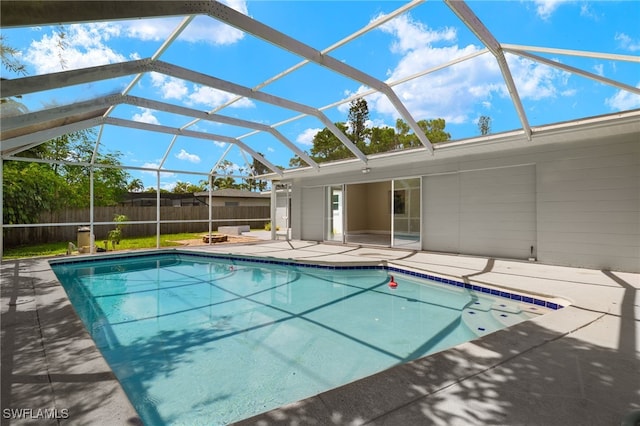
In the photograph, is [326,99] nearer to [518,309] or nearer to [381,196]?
[518,309]

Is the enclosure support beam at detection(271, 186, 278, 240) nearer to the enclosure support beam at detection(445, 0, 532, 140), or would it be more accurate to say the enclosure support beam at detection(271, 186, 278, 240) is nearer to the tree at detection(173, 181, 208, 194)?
the enclosure support beam at detection(445, 0, 532, 140)

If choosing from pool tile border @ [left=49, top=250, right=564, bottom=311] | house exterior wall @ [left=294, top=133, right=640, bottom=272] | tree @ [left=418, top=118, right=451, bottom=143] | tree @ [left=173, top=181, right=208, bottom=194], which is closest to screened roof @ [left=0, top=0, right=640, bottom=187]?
house exterior wall @ [left=294, top=133, right=640, bottom=272]

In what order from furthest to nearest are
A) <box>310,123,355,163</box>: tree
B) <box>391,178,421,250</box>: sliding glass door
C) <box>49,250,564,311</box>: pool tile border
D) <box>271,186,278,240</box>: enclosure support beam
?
1. <box>310,123,355,163</box>: tree
2. <box>271,186,278,240</box>: enclosure support beam
3. <box>391,178,421,250</box>: sliding glass door
4. <box>49,250,564,311</box>: pool tile border

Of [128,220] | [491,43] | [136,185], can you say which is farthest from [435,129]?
[136,185]

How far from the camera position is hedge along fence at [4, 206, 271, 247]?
12305mm

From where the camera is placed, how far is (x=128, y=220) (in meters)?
15.6

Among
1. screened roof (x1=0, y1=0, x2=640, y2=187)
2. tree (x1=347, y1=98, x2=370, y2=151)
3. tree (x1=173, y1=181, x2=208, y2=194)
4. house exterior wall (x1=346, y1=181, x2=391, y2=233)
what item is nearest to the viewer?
screened roof (x1=0, y1=0, x2=640, y2=187)

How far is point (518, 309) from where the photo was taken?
466 cm

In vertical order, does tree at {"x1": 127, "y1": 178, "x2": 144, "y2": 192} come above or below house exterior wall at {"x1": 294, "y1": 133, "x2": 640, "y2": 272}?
above

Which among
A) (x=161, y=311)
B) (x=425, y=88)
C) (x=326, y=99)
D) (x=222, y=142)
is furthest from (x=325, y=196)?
(x=161, y=311)

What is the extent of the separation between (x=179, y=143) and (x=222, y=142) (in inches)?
53.0

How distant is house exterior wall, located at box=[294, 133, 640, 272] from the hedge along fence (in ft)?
27.7

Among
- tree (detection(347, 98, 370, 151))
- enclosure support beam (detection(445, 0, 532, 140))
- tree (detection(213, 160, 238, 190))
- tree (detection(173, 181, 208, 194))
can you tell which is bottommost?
enclosure support beam (detection(445, 0, 532, 140))

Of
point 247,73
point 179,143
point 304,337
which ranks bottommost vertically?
point 304,337
